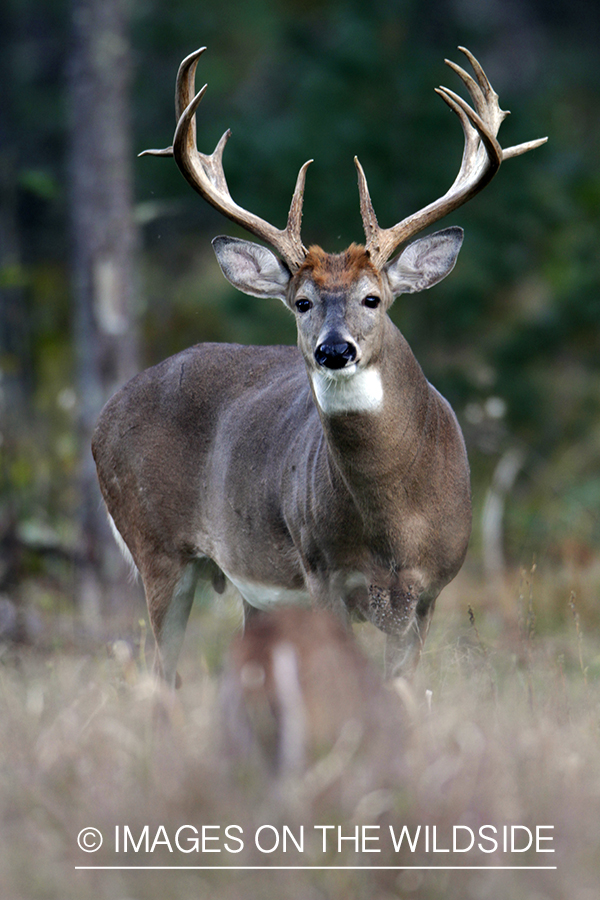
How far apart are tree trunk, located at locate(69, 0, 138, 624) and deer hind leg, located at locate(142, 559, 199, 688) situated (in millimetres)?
3004

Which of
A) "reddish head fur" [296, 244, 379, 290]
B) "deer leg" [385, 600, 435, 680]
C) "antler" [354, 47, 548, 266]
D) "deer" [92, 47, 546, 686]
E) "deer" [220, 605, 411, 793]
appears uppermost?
"antler" [354, 47, 548, 266]

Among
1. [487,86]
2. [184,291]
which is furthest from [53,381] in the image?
[487,86]

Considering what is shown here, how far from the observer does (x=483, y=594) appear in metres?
7.47

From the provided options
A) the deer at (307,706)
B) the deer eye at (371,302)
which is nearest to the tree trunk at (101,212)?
the deer eye at (371,302)

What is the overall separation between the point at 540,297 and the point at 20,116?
27.0 ft

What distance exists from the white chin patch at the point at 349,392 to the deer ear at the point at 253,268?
68 centimetres

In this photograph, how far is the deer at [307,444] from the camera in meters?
4.34

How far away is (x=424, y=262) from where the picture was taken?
4.77 m

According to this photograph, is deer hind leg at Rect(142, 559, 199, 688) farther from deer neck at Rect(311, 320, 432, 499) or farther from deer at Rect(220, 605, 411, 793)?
deer at Rect(220, 605, 411, 793)

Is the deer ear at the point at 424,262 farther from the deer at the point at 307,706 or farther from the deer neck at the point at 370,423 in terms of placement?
the deer at the point at 307,706

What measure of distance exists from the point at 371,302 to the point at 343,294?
12 cm

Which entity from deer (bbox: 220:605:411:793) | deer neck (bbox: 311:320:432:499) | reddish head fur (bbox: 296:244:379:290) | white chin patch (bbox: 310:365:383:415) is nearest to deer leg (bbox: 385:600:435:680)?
deer neck (bbox: 311:320:432:499)

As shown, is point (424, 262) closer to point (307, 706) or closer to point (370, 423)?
point (370, 423)

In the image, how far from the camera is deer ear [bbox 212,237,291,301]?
4828 mm
